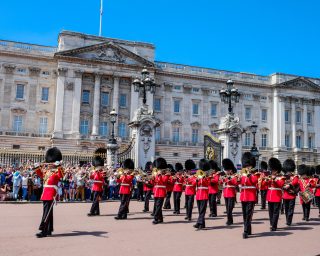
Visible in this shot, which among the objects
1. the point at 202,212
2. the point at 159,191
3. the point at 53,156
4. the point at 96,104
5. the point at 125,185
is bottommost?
the point at 202,212

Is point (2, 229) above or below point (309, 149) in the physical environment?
below

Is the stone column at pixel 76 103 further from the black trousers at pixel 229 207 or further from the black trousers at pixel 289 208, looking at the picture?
the black trousers at pixel 289 208

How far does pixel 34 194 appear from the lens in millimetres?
19047

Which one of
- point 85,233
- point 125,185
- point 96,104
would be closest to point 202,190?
point 125,185

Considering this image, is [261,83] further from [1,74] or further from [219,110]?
[1,74]

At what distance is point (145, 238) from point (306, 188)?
7.33 meters

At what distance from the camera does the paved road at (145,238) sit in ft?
25.8

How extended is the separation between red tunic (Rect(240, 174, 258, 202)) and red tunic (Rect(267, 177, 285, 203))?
773 mm

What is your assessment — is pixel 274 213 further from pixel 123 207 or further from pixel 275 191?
pixel 123 207

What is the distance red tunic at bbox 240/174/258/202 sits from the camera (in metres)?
10.4

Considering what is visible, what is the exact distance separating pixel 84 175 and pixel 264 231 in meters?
11.0

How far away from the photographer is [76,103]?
44.7m

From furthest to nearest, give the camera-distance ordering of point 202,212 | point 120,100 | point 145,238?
point 120,100 → point 202,212 → point 145,238

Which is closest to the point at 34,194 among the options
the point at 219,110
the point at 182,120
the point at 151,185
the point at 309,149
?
the point at 151,185
